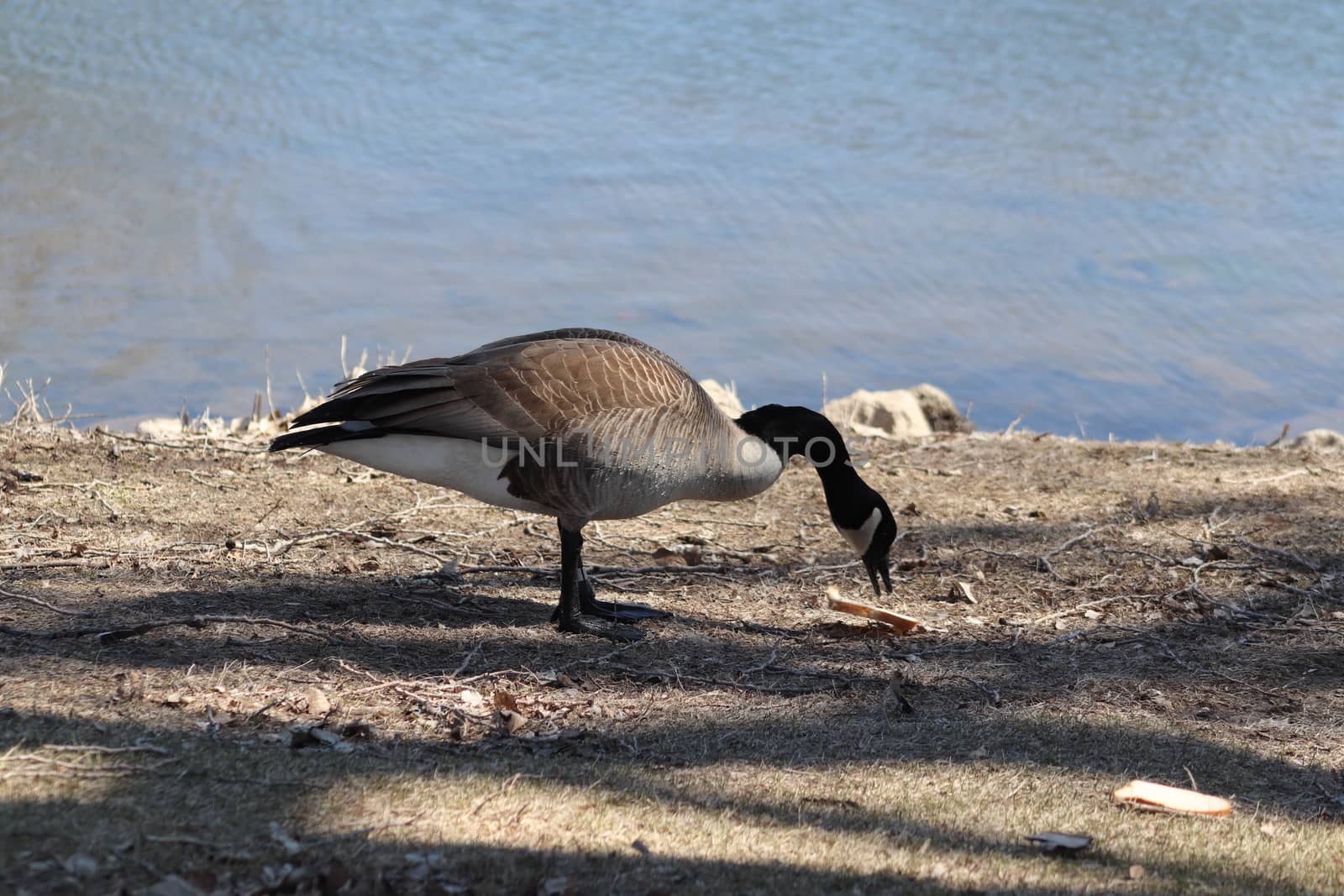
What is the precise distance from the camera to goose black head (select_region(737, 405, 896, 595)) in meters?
5.96

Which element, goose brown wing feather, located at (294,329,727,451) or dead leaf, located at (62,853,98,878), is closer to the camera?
dead leaf, located at (62,853,98,878)

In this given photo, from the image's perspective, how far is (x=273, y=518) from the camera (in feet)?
22.3

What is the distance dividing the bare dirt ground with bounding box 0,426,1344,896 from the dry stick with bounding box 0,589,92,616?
0.04 meters

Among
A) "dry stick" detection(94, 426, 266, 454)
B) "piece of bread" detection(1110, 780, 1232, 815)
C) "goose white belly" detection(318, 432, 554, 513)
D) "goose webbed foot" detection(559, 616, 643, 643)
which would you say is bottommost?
"piece of bread" detection(1110, 780, 1232, 815)

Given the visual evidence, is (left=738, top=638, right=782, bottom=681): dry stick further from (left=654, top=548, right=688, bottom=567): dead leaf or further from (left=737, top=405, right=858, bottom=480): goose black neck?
(left=654, top=548, right=688, bottom=567): dead leaf

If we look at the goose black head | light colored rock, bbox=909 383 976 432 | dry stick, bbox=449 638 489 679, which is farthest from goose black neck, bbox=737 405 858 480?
light colored rock, bbox=909 383 976 432

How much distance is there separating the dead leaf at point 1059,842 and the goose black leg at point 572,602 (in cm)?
225

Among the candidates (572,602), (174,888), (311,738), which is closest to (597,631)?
(572,602)

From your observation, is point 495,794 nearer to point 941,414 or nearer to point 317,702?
point 317,702

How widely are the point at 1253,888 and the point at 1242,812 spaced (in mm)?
594

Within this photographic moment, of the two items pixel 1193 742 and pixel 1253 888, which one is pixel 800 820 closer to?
pixel 1253 888

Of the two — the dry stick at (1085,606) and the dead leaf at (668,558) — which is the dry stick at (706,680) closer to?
the dry stick at (1085,606)

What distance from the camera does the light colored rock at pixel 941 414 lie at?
410 inches

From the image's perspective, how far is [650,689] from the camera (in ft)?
15.3
